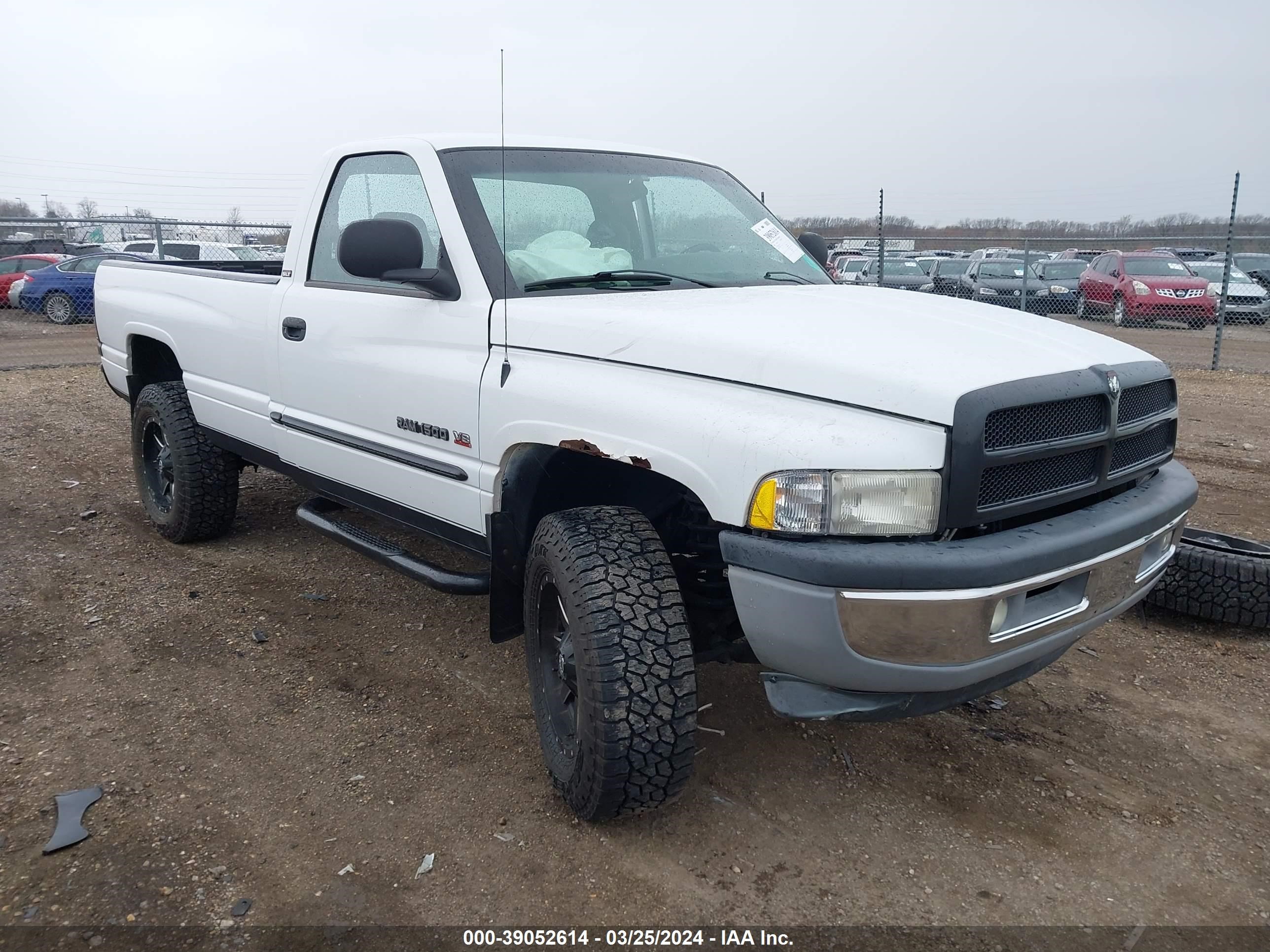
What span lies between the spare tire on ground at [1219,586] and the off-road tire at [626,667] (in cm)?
242

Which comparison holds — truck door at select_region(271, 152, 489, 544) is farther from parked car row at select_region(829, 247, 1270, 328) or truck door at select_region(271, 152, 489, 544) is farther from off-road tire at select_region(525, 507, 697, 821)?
parked car row at select_region(829, 247, 1270, 328)

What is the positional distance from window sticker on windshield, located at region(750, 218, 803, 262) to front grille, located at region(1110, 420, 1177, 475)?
146cm

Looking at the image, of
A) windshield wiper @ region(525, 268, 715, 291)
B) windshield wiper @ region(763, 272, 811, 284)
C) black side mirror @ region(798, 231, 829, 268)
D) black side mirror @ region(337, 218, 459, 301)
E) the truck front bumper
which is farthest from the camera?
black side mirror @ region(798, 231, 829, 268)

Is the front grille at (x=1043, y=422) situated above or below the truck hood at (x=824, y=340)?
below

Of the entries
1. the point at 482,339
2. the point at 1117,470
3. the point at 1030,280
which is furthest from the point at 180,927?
the point at 1030,280

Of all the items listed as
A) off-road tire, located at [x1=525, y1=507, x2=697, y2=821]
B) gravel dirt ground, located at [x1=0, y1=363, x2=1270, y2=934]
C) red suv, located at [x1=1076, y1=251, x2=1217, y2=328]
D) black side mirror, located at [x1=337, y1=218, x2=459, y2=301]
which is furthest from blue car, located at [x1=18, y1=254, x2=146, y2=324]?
red suv, located at [x1=1076, y1=251, x2=1217, y2=328]

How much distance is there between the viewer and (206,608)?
4285mm

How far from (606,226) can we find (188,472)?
272 centimetres

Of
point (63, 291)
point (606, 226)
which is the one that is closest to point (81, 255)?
point (63, 291)

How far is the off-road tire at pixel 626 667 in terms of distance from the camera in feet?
8.08

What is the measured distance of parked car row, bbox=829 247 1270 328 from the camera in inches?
607

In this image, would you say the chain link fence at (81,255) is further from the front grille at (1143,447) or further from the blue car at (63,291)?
the front grille at (1143,447)

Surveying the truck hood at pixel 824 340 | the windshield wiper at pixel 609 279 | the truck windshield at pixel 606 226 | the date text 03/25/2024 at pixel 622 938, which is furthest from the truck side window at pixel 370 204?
the date text 03/25/2024 at pixel 622 938

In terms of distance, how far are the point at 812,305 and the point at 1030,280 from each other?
17216 mm
